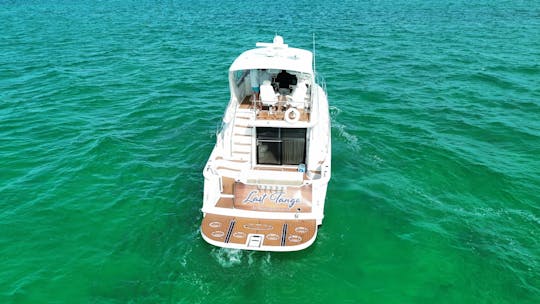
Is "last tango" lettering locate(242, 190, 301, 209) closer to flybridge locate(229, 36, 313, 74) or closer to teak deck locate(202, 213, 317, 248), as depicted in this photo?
teak deck locate(202, 213, 317, 248)

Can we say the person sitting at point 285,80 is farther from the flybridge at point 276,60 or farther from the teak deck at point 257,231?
the teak deck at point 257,231

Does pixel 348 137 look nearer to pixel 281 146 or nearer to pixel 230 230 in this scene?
pixel 281 146

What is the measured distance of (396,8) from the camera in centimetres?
5578

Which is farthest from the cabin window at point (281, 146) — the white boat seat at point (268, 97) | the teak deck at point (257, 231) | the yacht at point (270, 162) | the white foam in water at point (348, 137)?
the white foam in water at point (348, 137)

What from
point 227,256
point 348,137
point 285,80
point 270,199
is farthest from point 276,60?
point 227,256

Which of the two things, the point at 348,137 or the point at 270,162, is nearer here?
the point at 270,162

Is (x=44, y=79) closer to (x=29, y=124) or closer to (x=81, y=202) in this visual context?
(x=29, y=124)

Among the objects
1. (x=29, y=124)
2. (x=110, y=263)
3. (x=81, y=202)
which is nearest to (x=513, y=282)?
(x=110, y=263)

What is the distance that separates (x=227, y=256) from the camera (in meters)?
13.9

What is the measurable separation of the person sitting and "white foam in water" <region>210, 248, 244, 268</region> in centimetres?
856

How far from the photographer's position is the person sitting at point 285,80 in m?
19.7

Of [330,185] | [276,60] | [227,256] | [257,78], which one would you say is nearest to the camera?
[227,256]

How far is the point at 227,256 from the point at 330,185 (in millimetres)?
6314

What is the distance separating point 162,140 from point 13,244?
8.98 meters
